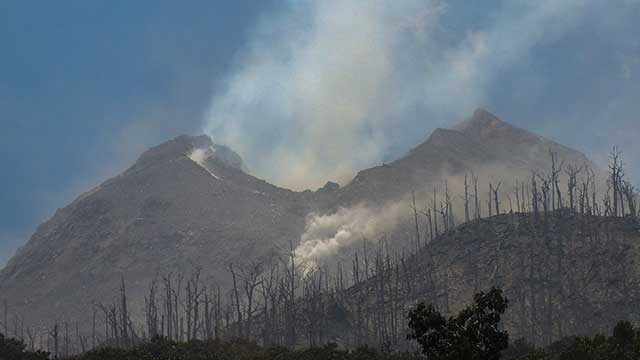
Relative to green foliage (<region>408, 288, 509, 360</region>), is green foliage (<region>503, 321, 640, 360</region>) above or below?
below

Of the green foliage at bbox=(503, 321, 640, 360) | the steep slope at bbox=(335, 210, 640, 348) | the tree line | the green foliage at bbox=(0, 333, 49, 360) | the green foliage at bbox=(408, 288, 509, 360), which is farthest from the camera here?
the tree line

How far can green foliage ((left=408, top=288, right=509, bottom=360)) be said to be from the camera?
59.2 ft

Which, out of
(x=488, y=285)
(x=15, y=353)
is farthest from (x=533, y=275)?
(x=15, y=353)

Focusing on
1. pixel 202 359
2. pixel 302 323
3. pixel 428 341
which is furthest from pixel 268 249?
pixel 428 341

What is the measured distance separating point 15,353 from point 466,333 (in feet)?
104

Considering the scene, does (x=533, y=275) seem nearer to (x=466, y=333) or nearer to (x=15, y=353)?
(x=15, y=353)

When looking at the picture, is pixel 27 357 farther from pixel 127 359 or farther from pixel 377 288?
pixel 377 288

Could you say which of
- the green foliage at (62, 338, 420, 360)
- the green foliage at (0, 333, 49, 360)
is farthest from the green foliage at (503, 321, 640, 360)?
the green foliage at (0, 333, 49, 360)

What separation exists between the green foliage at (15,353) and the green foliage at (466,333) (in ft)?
87.9

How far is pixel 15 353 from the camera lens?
40531 millimetres

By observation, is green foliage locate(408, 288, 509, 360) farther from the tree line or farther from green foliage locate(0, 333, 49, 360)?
the tree line

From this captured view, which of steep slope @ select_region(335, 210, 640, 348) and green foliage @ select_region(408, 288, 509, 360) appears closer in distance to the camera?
green foliage @ select_region(408, 288, 509, 360)

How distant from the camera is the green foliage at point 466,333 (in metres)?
18.0

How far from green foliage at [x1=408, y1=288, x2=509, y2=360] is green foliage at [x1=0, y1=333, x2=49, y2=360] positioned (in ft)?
87.9
